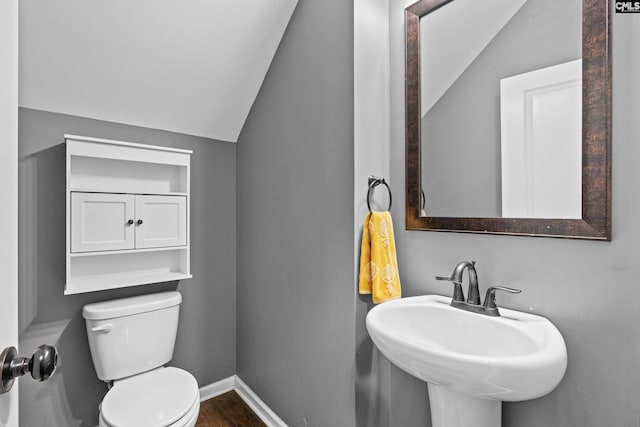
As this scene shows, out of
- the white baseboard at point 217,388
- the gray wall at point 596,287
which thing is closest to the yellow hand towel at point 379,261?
the gray wall at point 596,287

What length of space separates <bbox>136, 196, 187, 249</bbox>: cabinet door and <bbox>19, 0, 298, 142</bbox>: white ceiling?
457 millimetres

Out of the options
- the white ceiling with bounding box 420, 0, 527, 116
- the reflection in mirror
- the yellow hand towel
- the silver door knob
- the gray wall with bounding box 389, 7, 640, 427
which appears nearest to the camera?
the silver door knob

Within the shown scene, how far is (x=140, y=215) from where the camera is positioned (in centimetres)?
170

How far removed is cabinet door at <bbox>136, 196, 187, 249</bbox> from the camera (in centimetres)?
170

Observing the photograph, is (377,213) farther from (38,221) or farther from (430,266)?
(38,221)

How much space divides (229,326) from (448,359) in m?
1.70

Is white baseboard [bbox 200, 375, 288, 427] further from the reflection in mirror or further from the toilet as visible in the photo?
the reflection in mirror

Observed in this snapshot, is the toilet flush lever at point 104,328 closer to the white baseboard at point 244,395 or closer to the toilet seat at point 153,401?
the toilet seat at point 153,401

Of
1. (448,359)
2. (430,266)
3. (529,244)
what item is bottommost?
(448,359)

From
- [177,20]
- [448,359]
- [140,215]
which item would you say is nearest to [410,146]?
[448,359]

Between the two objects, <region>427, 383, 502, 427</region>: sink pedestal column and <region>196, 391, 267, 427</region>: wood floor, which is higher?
<region>427, 383, 502, 427</region>: sink pedestal column

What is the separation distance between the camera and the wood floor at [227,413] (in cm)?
185

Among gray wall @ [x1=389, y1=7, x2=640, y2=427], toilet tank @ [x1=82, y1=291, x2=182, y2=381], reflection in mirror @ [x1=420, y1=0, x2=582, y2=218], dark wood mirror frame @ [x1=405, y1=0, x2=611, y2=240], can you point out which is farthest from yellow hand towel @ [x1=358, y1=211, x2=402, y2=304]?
toilet tank @ [x1=82, y1=291, x2=182, y2=381]

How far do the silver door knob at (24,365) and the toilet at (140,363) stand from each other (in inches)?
34.1
